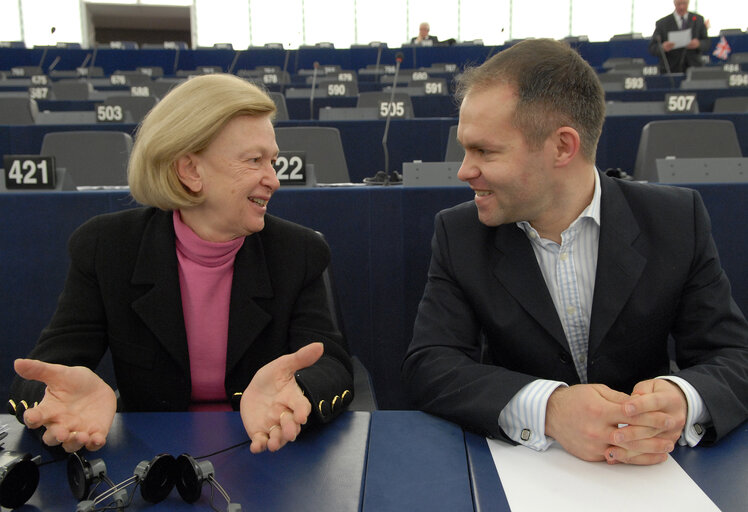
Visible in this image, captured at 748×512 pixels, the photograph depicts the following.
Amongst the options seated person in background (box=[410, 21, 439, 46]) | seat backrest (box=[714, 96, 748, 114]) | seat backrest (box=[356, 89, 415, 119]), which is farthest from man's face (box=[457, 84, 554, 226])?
seated person in background (box=[410, 21, 439, 46])

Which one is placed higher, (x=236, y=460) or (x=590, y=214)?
(x=590, y=214)

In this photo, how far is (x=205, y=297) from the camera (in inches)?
52.6

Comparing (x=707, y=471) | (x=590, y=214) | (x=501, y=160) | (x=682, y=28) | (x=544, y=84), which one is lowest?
(x=707, y=471)

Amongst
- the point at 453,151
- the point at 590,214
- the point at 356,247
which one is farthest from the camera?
the point at 453,151

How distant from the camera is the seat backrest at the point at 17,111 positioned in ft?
17.4

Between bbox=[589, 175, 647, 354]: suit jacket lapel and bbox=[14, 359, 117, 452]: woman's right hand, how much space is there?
2.87 ft

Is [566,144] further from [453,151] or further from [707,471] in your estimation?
[453,151]

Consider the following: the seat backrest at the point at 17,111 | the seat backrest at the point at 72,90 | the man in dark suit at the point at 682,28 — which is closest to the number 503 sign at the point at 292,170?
the seat backrest at the point at 17,111

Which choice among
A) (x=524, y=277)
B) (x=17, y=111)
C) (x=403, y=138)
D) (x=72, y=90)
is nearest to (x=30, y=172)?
(x=524, y=277)

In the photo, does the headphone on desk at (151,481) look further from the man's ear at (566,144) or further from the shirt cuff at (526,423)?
the man's ear at (566,144)

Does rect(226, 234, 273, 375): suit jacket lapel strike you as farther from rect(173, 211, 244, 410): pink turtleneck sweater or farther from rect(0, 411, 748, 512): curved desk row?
rect(0, 411, 748, 512): curved desk row

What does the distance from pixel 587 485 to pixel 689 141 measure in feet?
10.1

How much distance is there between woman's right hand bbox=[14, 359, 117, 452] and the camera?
91cm

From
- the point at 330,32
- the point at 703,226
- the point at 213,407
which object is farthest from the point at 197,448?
the point at 330,32
